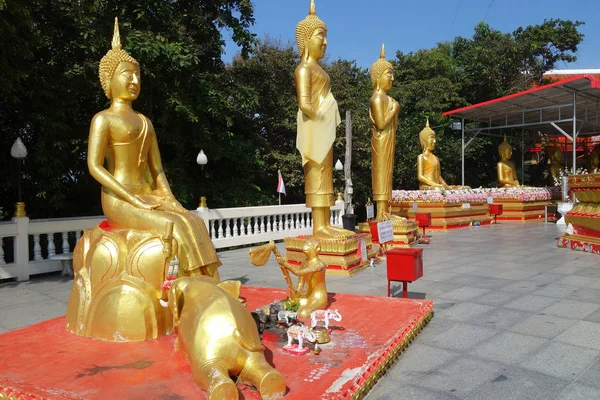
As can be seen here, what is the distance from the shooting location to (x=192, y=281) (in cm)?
341

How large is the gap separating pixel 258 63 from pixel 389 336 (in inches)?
551

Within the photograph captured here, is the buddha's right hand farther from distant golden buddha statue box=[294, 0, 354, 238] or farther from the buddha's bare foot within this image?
the buddha's bare foot

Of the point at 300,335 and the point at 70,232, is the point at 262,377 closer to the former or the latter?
the point at 300,335

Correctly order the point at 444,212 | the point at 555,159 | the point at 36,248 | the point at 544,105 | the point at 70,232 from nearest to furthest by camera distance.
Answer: the point at 36,248
the point at 70,232
the point at 444,212
the point at 544,105
the point at 555,159

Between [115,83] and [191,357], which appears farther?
[115,83]

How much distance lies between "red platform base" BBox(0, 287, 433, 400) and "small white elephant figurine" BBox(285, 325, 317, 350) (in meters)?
0.11

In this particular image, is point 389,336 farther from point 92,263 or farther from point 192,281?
point 92,263

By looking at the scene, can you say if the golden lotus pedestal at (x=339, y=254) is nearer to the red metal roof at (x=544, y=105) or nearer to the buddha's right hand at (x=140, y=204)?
the buddha's right hand at (x=140, y=204)

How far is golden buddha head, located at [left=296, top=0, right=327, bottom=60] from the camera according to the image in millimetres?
7258

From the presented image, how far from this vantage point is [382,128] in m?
10.0

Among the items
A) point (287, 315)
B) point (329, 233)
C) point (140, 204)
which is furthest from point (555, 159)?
point (140, 204)

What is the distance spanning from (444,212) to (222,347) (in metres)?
12.0

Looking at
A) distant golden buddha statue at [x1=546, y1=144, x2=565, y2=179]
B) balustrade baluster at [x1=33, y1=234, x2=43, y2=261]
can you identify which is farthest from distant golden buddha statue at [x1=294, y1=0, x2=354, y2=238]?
distant golden buddha statue at [x1=546, y1=144, x2=565, y2=179]

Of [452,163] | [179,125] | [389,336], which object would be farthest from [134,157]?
[452,163]
